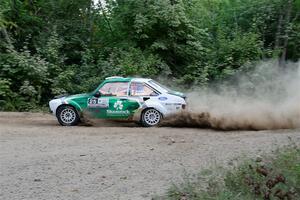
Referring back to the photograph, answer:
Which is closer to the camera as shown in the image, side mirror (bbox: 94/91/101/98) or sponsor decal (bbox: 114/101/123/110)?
sponsor decal (bbox: 114/101/123/110)

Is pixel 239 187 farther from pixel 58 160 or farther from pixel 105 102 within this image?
pixel 105 102

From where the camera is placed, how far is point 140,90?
15.5 metres

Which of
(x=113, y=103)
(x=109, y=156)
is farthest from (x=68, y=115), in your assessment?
(x=109, y=156)

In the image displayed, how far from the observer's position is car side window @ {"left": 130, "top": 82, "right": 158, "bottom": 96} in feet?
50.4

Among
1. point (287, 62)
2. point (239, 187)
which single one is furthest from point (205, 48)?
point (239, 187)

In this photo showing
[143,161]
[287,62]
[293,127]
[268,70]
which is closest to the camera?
[143,161]

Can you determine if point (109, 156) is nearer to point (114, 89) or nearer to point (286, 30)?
point (114, 89)

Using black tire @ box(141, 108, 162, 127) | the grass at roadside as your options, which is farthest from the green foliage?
the grass at roadside

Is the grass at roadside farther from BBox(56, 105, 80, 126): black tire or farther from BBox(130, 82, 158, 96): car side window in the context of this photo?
BBox(56, 105, 80, 126): black tire

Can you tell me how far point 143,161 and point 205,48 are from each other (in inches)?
597

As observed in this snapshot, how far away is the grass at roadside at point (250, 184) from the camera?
19.3 ft

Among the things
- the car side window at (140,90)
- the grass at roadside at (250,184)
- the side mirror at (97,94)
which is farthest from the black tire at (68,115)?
the grass at roadside at (250,184)

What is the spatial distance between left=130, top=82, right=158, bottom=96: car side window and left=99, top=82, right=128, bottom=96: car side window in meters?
0.22

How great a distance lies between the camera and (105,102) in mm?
15383
